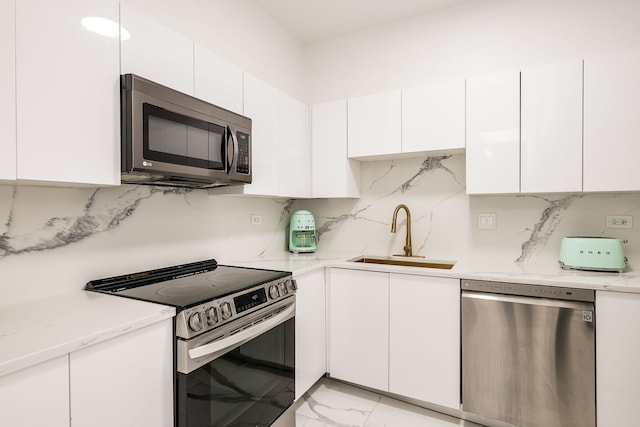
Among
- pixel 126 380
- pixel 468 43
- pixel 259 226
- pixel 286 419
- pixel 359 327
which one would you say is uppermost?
pixel 468 43

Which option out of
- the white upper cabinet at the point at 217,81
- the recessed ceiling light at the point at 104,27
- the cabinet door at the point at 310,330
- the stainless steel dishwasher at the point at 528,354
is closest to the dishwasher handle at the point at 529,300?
the stainless steel dishwasher at the point at 528,354

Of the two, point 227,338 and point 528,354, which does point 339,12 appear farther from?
point 528,354

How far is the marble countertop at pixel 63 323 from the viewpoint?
87 centimetres

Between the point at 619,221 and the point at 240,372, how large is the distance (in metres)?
2.30

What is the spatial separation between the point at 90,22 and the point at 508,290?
86.2 inches

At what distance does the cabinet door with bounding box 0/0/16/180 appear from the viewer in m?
0.99

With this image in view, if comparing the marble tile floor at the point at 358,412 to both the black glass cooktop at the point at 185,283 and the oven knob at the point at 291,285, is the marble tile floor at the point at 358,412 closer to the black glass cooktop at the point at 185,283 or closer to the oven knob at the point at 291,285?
the oven knob at the point at 291,285

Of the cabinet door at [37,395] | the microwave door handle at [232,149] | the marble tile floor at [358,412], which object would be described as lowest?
the marble tile floor at [358,412]

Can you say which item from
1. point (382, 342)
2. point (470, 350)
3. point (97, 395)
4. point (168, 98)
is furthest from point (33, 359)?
point (470, 350)

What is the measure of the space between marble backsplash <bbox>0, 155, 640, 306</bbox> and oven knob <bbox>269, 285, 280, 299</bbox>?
2.03 ft

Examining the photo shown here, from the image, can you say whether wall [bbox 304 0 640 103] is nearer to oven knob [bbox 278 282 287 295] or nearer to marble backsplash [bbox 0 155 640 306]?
marble backsplash [bbox 0 155 640 306]

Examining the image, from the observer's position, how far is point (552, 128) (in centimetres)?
193

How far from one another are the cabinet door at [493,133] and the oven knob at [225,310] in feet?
5.26

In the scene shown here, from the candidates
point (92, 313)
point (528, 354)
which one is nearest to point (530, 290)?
point (528, 354)
